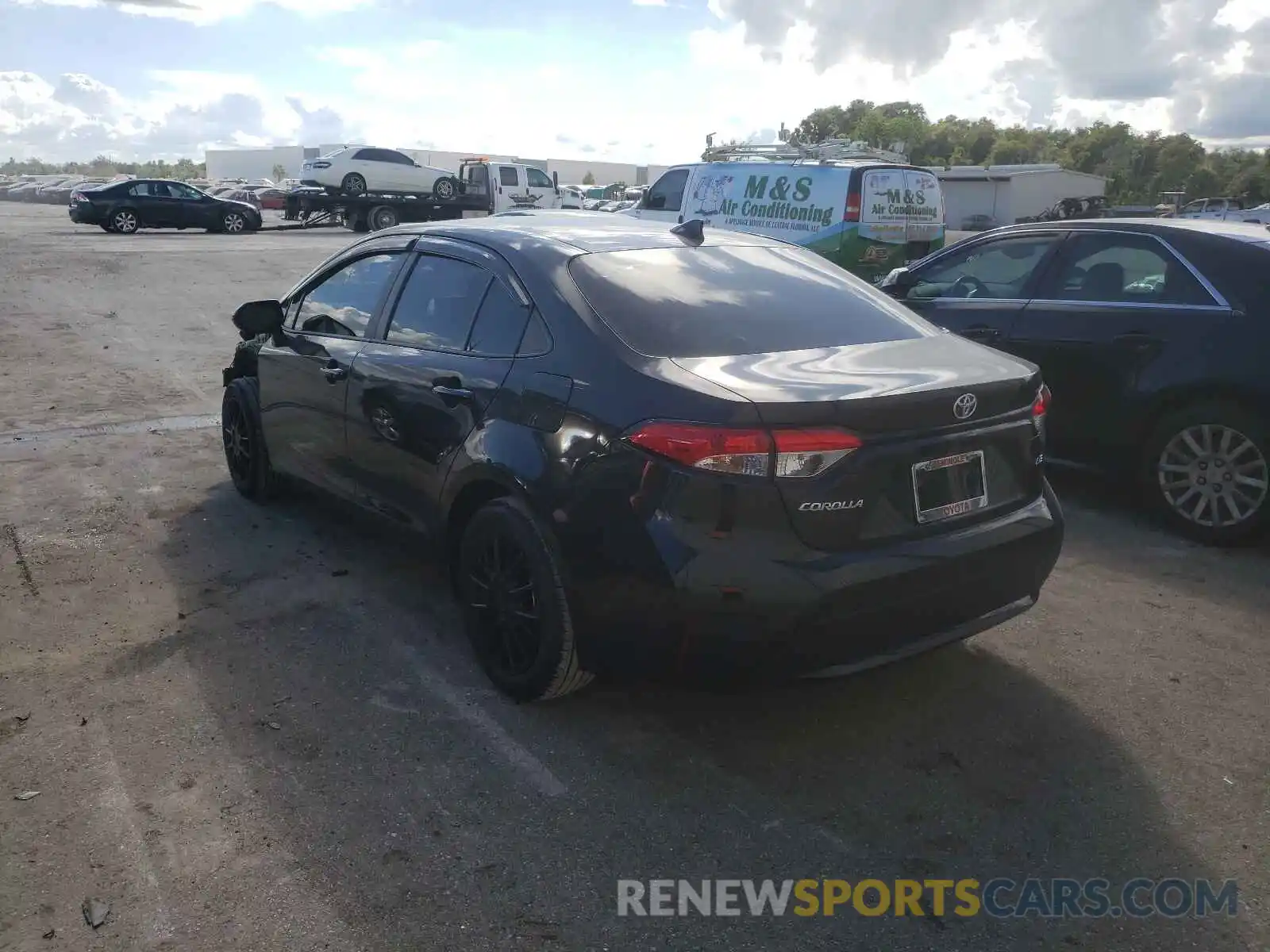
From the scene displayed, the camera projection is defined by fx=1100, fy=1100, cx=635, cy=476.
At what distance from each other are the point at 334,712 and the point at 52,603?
5.77 ft

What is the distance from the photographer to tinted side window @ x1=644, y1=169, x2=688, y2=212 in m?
16.4

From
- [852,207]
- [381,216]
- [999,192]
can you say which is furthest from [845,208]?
[999,192]

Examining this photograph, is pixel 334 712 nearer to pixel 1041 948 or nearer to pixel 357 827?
pixel 357 827

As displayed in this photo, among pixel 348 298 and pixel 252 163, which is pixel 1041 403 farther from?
pixel 252 163

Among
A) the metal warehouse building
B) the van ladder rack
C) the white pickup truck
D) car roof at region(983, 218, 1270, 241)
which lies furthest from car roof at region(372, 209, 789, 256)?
the metal warehouse building

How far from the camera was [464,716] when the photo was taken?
386 centimetres

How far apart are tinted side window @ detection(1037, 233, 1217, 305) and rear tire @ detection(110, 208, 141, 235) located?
27238 mm

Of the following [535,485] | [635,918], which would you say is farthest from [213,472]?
[635,918]

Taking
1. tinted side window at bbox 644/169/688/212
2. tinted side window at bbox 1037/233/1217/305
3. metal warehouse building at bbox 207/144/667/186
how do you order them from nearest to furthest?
tinted side window at bbox 1037/233/1217/305 → tinted side window at bbox 644/169/688/212 → metal warehouse building at bbox 207/144/667/186

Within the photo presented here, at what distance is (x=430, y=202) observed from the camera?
30938mm

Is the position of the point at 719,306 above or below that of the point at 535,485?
above

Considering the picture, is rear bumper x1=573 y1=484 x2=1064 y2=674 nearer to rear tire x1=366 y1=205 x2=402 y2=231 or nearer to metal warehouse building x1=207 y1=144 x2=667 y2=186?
rear tire x1=366 y1=205 x2=402 y2=231

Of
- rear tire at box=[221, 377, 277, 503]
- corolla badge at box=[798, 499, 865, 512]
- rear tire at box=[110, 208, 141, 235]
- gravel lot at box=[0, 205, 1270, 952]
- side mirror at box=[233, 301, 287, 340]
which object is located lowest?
rear tire at box=[110, 208, 141, 235]

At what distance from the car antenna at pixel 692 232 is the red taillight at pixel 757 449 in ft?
4.97
